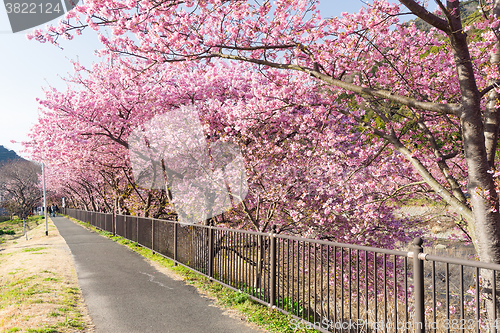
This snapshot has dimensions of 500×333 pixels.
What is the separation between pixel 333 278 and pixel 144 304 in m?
4.33

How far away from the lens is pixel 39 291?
702cm

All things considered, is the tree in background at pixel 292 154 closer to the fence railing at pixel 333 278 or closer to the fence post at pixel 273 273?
the fence railing at pixel 333 278

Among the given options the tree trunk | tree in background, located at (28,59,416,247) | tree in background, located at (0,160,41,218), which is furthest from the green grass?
tree in background, located at (0,160,41,218)

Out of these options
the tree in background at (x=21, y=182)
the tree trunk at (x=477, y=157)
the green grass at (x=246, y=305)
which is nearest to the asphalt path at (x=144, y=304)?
the green grass at (x=246, y=305)

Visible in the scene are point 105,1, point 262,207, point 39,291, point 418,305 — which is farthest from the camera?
point 262,207

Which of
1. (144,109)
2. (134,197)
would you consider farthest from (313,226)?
(134,197)

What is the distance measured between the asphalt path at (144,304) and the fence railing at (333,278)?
2.61ft

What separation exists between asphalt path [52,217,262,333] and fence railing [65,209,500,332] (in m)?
0.80

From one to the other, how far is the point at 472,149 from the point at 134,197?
57.0 ft

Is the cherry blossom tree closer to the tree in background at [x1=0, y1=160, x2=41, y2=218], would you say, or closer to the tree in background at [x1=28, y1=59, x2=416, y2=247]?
the tree in background at [x1=28, y1=59, x2=416, y2=247]

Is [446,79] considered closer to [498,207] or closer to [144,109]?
[498,207]

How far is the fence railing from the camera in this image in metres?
3.39

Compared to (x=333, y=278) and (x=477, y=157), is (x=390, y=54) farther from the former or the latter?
(x=333, y=278)

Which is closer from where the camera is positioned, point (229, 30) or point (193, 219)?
point (229, 30)
